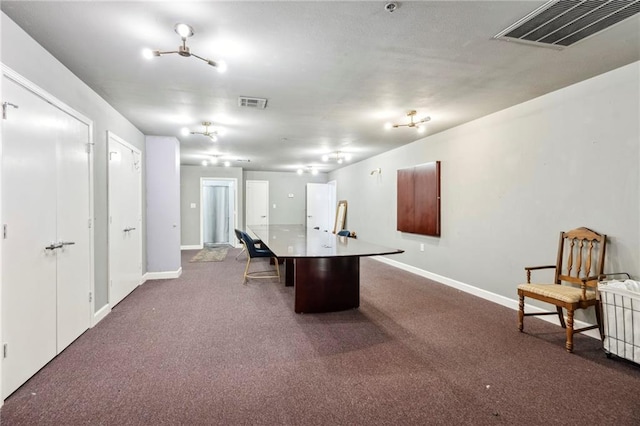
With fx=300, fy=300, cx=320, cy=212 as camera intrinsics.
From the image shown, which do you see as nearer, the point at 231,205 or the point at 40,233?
the point at 40,233

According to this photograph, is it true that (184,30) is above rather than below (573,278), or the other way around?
above

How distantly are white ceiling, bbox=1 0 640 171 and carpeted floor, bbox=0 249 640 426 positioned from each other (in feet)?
7.91

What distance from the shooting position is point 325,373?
2184mm

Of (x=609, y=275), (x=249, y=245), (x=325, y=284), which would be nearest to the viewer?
(x=609, y=275)

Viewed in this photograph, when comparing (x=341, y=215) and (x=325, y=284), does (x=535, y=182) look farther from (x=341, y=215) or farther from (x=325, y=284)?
(x=341, y=215)

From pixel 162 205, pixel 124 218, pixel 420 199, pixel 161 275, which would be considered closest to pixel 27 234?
pixel 124 218

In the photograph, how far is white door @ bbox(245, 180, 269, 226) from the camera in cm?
931

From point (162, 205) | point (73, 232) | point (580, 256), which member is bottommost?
point (580, 256)

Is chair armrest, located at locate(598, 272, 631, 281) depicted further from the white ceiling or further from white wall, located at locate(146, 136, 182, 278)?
white wall, located at locate(146, 136, 182, 278)

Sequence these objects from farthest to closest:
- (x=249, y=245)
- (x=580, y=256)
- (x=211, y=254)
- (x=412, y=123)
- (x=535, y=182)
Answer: (x=211, y=254), (x=249, y=245), (x=412, y=123), (x=535, y=182), (x=580, y=256)

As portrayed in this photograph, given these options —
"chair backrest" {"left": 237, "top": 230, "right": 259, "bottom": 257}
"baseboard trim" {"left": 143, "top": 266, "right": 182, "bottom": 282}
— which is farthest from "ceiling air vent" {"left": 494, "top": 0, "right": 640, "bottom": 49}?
"baseboard trim" {"left": 143, "top": 266, "right": 182, "bottom": 282}

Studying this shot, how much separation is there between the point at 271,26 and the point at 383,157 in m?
4.87

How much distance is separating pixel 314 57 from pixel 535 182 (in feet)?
9.12

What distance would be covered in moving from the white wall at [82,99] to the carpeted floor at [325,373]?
31.9 inches
